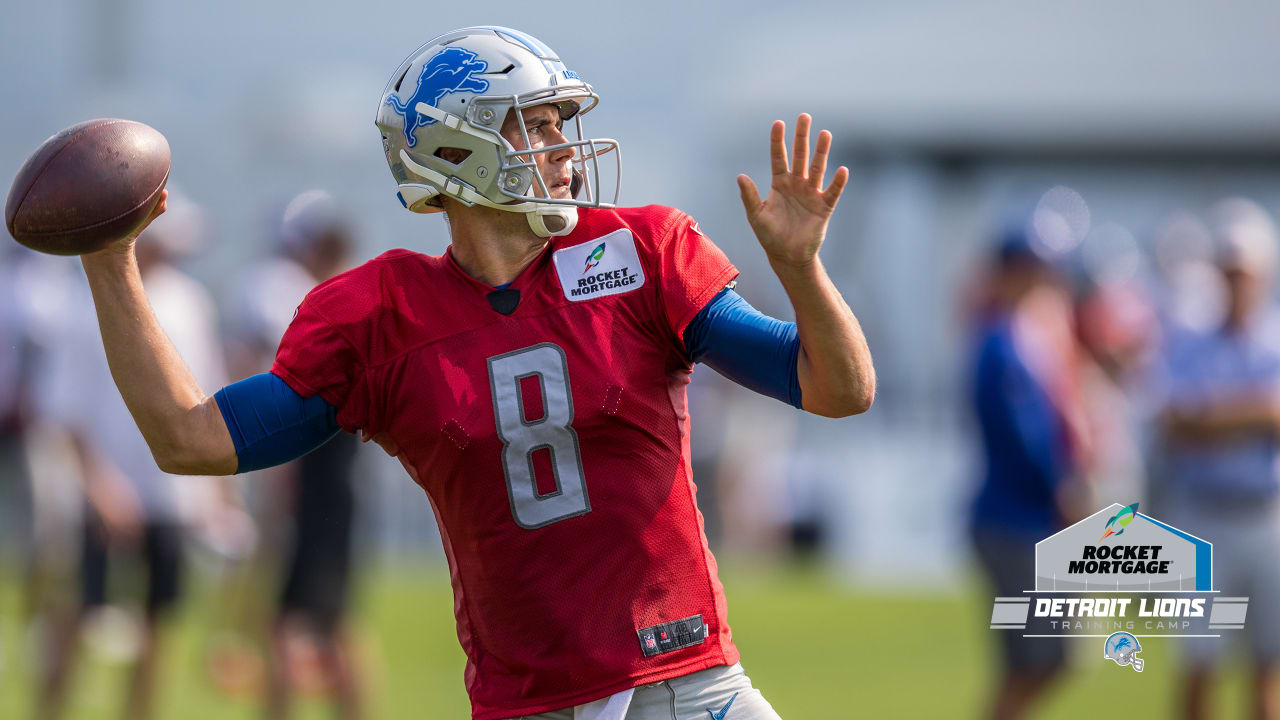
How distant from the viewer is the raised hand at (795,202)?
2824 mm

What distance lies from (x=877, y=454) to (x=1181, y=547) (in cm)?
1048

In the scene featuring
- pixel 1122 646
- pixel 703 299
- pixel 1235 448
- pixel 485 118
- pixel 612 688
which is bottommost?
pixel 1122 646

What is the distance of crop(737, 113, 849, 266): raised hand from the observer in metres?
2.82

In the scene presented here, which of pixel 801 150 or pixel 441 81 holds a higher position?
pixel 441 81

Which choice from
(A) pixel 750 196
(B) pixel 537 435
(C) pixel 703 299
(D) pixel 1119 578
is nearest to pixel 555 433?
(B) pixel 537 435

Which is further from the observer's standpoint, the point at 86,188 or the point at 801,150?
the point at 86,188

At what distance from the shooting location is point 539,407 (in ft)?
9.87

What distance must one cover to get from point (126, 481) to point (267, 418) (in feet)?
14.6

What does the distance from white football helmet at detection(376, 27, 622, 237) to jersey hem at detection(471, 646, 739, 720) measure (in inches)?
36.8

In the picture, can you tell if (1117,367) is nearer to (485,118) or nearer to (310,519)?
(310,519)

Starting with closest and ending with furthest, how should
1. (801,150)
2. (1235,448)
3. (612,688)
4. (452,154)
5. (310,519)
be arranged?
1. (801,150)
2. (612,688)
3. (452,154)
4. (1235,448)
5. (310,519)

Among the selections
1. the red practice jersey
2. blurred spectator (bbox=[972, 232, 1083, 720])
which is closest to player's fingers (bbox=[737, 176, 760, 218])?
the red practice jersey

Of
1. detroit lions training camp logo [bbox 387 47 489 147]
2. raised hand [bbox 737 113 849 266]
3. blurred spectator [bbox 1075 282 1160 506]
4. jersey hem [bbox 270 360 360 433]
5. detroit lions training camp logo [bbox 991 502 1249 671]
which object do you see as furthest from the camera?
blurred spectator [bbox 1075 282 1160 506]

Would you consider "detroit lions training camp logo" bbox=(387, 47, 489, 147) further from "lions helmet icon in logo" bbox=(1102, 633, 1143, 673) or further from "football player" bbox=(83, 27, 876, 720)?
"lions helmet icon in logo" bbox=(1102, 633, 1143, 673)
